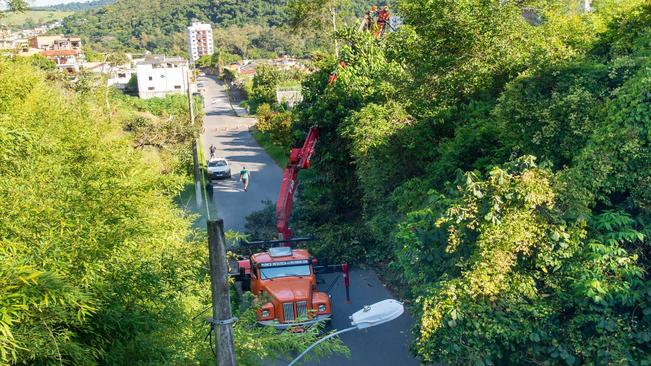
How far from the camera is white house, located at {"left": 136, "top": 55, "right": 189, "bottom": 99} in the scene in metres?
66.8

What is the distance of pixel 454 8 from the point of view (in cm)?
1404

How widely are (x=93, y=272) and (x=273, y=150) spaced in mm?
32334

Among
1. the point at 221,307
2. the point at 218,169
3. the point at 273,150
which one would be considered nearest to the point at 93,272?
the point at 221,307

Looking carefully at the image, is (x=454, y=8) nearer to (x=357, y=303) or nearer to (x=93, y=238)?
(x=357, y=303)

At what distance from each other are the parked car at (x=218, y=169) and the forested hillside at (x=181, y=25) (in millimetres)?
79651

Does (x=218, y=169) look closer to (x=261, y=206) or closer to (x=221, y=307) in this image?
(x=261, y=206)

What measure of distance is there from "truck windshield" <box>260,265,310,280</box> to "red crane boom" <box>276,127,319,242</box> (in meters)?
3.06

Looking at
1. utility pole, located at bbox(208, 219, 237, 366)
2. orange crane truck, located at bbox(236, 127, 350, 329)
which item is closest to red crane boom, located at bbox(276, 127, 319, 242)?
orange crane truck, located at bbox(236, 127, 350, 329)

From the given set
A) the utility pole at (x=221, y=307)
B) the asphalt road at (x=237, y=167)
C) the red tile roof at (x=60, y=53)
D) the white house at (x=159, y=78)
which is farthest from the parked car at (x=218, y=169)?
the red tile roof at (x=60, y=53)

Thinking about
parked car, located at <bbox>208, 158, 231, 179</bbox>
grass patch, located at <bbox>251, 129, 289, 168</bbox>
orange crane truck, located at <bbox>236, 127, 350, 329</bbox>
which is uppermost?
orange crane truck, located at <bbox>236, 127, 350, 329</bbox>

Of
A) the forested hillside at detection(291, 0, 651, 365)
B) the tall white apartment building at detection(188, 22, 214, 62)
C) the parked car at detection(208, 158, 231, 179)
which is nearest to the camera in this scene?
the forested hillside at detection(291, 0, 651, 365)

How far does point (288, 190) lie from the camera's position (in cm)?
1708

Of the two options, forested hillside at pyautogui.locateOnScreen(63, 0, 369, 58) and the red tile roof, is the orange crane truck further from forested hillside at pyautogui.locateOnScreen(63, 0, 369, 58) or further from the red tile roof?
forested hillside at pyautogui.locateOnScreen(63, 0, 369, 58)

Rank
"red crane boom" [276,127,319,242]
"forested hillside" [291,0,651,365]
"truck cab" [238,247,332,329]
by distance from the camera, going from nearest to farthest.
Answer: "forested hillside" [291,0,651,365] → "truck cab" [238,247,332,329] → "red crane boom" [276,127,319,242]
